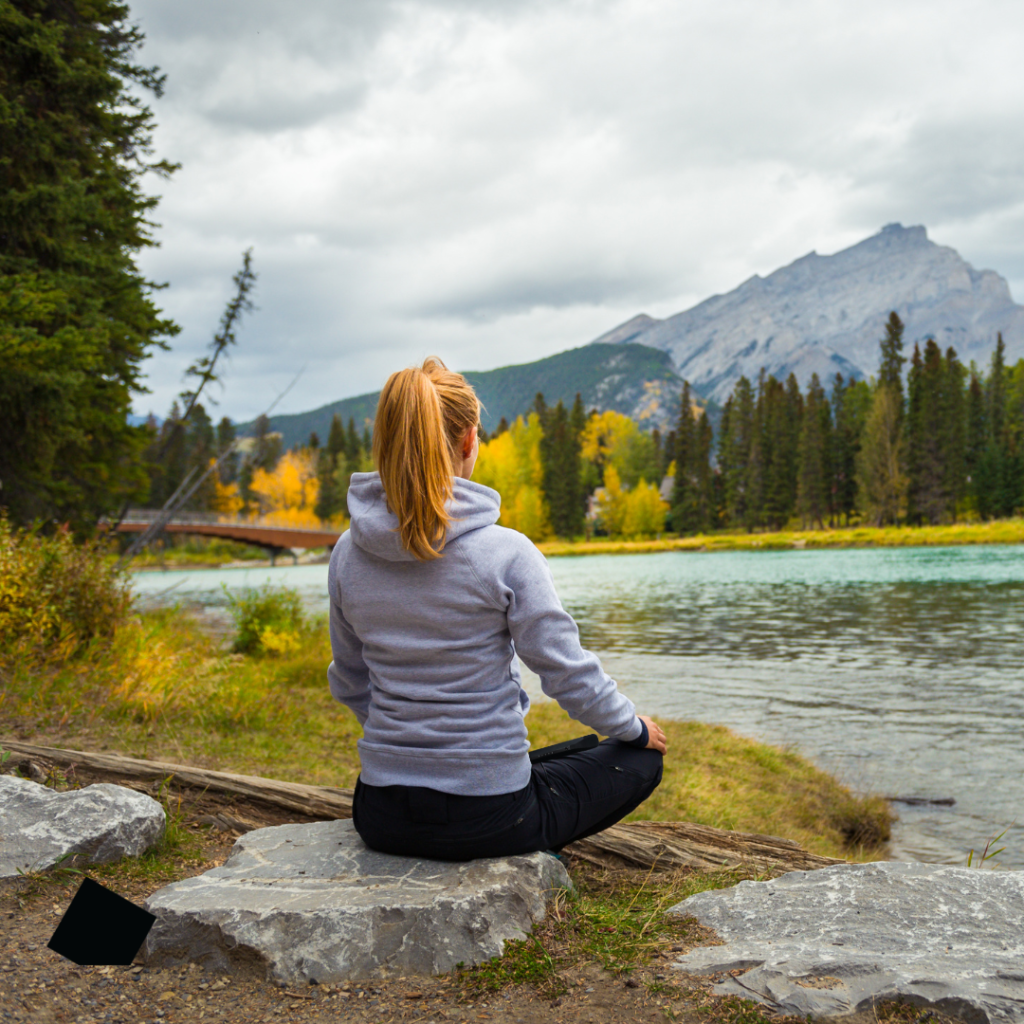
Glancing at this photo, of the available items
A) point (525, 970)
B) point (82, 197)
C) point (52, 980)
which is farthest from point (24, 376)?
point (525, 970)

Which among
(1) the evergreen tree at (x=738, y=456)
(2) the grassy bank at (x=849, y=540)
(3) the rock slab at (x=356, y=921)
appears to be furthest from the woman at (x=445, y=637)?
(1) the evergreen tree at (x=738, y=456)

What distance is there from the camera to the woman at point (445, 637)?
7.11 ft

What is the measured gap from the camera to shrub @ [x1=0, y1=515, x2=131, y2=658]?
229 inches

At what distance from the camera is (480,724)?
2.26 m

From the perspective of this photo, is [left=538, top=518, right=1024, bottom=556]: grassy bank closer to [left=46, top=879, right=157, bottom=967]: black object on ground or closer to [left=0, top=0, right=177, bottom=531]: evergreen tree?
[left=0, top=0, right=177, bottom=531]: evergreen tree

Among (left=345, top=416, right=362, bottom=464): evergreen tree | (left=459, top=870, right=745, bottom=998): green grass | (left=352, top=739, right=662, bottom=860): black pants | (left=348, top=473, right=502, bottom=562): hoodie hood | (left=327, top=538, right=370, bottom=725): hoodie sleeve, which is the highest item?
(left=345, top=416, right=362, bottom=464): evergreen tree

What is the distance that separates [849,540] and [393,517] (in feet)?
180

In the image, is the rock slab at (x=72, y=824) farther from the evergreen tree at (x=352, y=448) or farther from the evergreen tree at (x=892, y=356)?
the evergreen tree at (x=352, y=448)

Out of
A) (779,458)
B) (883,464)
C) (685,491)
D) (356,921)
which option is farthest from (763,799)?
(685,491)

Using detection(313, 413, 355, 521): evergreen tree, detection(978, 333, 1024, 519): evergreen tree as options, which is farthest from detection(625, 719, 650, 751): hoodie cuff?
detection(313, 413, 355, 521): evergreen tree

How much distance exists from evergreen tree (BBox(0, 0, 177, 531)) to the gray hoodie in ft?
22.2

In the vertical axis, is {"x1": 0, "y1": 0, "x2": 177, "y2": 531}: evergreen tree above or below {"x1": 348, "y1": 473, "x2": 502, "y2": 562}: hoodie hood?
above

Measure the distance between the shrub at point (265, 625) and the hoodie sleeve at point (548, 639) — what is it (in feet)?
27.9

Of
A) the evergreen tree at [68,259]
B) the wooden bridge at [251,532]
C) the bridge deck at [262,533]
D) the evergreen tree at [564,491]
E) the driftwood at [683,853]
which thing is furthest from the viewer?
the evergreen tree at [564,491]
